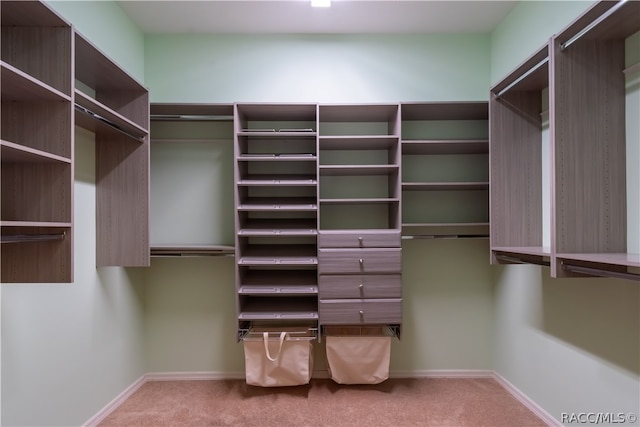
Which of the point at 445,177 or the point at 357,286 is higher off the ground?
the point at 445,177

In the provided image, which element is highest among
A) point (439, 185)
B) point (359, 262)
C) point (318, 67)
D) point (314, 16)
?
point (314, 16)

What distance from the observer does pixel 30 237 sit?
1433mm

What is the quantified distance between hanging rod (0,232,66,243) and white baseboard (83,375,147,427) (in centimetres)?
141

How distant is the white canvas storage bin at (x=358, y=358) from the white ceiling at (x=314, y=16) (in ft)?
Result: 8.31

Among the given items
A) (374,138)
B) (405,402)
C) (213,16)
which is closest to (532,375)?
(405,402)

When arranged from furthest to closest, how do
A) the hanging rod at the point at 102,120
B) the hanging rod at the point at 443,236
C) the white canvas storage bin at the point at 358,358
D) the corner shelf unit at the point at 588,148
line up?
the hanging rod at the point at 443,236 → the white canvas storage bin at the point at 358,358 → the hanging rod at the point at 102,120 → the corner shelf unit at the point at 588,148

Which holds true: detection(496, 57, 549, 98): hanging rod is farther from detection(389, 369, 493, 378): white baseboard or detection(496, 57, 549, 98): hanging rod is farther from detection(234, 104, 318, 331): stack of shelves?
detection(389, 369, 493, 378): white baseboard

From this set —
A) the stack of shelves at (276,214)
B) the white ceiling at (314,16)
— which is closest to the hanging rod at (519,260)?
the stack of shelves at (276,214)

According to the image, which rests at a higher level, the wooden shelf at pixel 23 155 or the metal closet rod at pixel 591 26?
the metal closet rod at pixel 591 26

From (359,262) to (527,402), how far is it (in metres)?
1.57

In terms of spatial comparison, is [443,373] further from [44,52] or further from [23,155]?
[44,52]

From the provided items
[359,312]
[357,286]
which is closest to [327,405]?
[359,312]

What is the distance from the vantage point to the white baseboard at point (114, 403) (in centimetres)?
226

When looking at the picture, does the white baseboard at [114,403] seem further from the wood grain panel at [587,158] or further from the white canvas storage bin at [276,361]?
the wood grain panel at [587,158]
